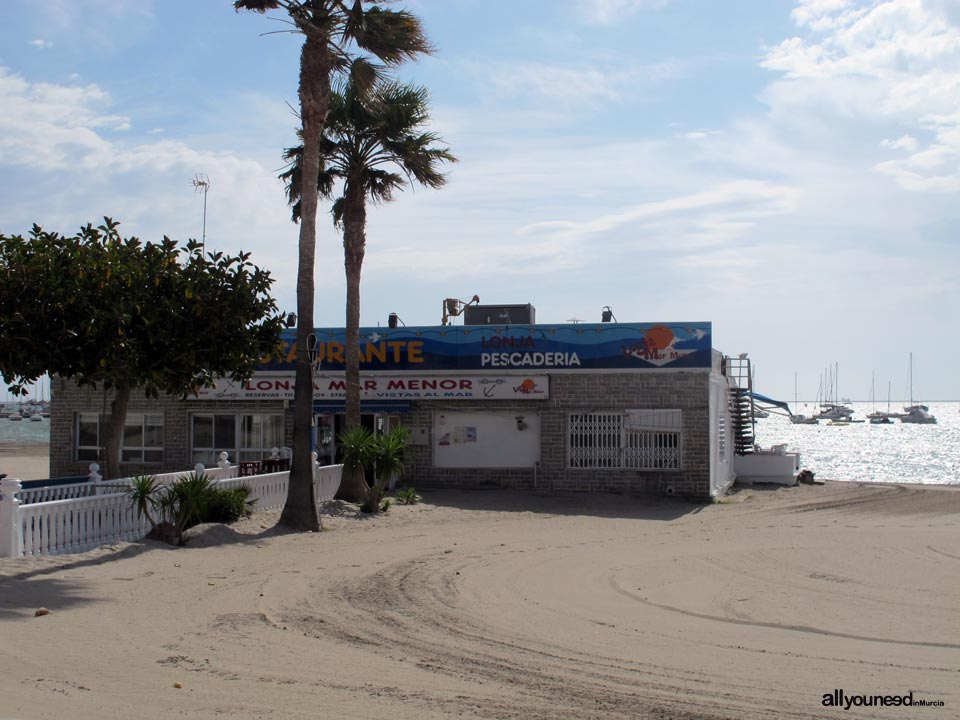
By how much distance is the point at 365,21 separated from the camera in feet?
58.7

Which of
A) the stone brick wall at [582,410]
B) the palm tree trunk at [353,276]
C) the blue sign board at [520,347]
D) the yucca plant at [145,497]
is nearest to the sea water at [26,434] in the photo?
the blue sign board at [520,347]

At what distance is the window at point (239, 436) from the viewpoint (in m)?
27.0

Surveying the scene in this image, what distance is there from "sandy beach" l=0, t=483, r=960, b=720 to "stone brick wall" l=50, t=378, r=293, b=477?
10.2 m

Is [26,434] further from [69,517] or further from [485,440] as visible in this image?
[69,517]

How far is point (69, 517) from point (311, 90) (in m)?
8.74

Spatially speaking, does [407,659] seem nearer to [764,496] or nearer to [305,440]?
[305,440]

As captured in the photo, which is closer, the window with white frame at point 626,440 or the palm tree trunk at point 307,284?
the palm tree trunk at point 307,284

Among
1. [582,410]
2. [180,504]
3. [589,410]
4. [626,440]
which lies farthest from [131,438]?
[626,440]

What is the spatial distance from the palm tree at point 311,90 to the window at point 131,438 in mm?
11401

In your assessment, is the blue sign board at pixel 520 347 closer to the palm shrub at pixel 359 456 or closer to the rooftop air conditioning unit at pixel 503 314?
the rooftop air conditioning unit at pixel 503 314

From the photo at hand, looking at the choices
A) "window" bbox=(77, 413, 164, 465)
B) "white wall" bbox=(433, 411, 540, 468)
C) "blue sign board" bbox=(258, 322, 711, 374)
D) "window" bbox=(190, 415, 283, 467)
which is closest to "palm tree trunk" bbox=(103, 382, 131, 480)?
"blue sign board" bbox=(258, 322, 711, 374)

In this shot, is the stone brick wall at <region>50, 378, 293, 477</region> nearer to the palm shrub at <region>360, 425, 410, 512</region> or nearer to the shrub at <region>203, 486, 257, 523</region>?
the palm shrub at <region>360, 425, 410, 512</region>

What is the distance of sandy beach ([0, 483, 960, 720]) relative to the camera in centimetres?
703

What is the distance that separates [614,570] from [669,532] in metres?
5.37
